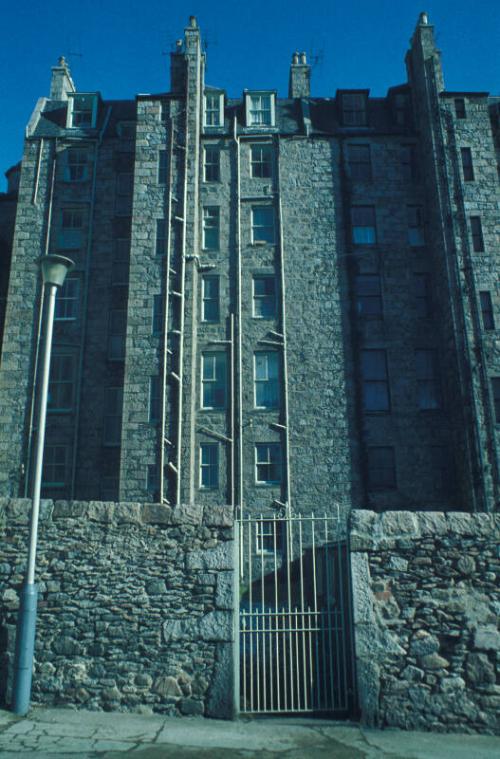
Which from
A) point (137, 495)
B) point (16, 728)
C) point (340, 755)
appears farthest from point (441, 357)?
point (16, 728)

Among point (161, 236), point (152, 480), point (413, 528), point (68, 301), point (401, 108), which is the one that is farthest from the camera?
point (401, 108)

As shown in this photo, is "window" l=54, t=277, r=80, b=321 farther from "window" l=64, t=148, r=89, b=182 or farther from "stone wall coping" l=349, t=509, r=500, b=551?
"stone wall coping" l=349, t=509, r=500, b=551

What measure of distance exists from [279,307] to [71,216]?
36.8 feet

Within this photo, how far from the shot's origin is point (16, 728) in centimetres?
837

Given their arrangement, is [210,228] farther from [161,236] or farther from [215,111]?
[215,111]

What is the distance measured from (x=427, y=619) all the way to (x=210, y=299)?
19.6m

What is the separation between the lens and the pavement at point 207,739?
25.4 ft

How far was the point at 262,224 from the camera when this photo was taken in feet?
91.9

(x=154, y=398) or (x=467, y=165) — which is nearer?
(x=154, y=398)

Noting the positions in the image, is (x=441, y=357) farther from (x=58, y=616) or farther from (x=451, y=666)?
(x=58, y=616)

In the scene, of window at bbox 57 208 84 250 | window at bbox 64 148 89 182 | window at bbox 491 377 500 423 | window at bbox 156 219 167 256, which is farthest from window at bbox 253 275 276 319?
window at bbox 64 148 89 182

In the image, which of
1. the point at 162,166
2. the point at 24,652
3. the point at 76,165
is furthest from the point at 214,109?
the point at 24,652

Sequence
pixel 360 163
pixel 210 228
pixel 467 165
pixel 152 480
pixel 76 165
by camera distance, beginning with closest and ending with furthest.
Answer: pixel 152 480, pixel 467 165, pixel 210 228, pixel 360 163, pixel 76 165

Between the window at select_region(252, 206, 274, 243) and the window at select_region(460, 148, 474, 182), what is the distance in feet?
29.1
